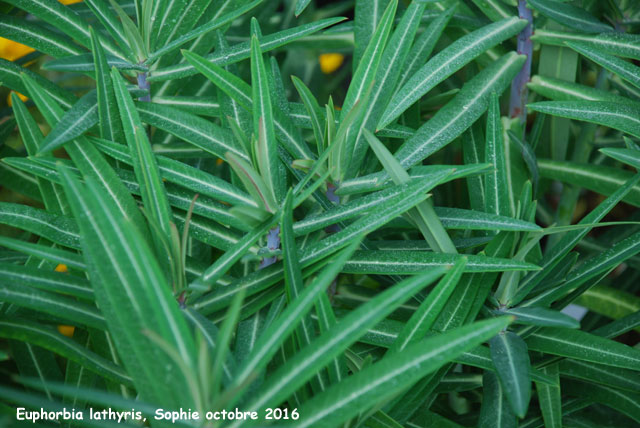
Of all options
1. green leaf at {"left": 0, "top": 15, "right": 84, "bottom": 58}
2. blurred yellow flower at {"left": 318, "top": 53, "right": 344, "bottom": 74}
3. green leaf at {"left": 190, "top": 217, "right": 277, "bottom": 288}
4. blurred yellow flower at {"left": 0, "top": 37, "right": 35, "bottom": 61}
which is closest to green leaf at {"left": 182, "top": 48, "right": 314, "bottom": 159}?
green leaf at {"left": 190, "top": 217, "right": 277, "bottom": 288}

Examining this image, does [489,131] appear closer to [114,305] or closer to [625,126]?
[625,126]

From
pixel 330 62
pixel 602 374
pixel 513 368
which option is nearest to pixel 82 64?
pixel 513 368

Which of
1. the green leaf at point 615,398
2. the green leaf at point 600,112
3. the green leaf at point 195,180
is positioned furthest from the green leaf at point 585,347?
the green leaf at point 195,180

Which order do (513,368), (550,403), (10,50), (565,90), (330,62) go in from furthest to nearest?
(330,62)
(10,50)
(565,90)
(550,403)
(513,368)

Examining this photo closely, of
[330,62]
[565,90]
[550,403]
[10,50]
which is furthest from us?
[330,62]

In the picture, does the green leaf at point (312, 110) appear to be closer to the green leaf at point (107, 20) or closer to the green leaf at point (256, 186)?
the green leaf at point (256, 186)

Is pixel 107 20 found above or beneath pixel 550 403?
above

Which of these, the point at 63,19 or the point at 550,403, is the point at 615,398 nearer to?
the point at 550,403

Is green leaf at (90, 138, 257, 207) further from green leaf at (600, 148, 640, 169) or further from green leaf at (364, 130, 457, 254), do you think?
green leaf at (600, 148, 640, 169)
